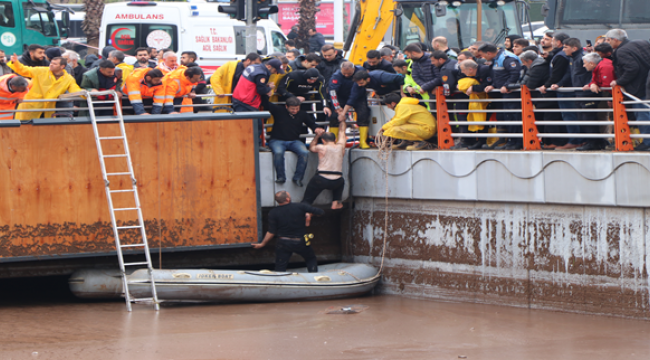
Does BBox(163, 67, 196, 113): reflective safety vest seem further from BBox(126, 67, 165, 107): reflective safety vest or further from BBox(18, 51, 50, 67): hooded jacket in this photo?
BBox(18, 51, 50, 67): hooded jacket

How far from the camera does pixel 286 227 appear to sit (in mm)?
11086

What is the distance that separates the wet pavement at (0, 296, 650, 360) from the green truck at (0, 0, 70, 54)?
1245cm

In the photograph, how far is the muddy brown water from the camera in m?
8.06

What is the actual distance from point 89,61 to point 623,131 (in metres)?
9.21

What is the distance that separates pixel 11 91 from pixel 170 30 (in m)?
8.70

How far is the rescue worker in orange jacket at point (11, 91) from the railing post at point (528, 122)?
21.6ft

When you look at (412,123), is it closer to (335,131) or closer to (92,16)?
(335,131)

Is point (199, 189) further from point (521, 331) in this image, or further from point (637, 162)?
point (637, 162)

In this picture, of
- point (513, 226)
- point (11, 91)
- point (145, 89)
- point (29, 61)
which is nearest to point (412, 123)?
point (513, 226)

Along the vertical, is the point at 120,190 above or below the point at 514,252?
above

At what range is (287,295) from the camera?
10.8 meters

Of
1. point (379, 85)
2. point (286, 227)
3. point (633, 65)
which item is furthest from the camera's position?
point (379, 85)

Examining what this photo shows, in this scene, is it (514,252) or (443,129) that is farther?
(443,129)

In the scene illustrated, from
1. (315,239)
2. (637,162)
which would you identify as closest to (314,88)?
(315,239)
